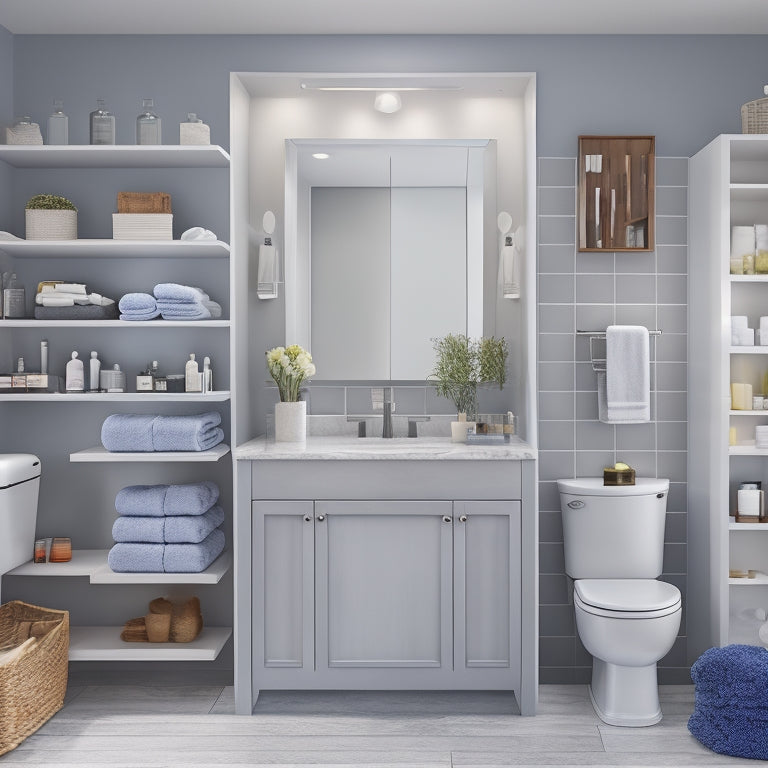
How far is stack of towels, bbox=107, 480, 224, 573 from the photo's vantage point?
2.97 meters

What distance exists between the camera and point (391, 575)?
9.50 feet

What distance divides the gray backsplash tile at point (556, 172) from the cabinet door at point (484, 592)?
1347mm

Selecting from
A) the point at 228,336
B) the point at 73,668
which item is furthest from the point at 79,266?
the point at 73,668

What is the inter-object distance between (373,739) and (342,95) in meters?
2.59

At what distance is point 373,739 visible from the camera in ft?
9.02

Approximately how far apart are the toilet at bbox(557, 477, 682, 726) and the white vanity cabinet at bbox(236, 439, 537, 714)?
0.87 ft

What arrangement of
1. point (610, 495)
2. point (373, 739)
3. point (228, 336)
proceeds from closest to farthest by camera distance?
point (373, 739)
point (610, 495)
point (228, 336)

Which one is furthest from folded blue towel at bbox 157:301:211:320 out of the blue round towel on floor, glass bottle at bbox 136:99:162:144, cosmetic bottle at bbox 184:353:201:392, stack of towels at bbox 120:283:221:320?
the blue round towel on floor

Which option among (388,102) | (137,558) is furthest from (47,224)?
(388,102)

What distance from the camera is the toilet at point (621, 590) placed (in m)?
2.76

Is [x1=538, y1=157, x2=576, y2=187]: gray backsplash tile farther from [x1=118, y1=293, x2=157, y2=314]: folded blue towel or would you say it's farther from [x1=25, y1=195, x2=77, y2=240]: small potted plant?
[x1=25, y1=195, x2=77, y2=240]: small potted plant

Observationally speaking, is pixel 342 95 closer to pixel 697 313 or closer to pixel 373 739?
pixel 697 313

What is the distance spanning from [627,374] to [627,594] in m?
0.87

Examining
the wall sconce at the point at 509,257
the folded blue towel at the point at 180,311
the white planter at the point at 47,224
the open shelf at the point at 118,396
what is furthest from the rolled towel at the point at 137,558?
the wall sconce at the point at 509,257
